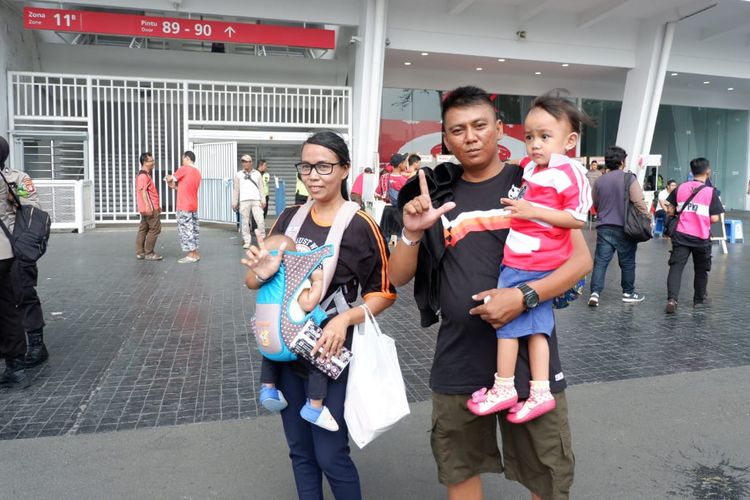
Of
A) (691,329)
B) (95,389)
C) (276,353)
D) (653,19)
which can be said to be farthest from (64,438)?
(653,19)

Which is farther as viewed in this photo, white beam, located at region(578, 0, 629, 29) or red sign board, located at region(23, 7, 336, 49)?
white beam, located at region(578, 0, 629, 29)

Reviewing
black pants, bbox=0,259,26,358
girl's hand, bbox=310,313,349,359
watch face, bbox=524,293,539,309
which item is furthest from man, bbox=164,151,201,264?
watch face, bbox=524,293,539,309

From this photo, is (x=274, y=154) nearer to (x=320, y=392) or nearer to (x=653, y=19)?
(x=653, y=19)

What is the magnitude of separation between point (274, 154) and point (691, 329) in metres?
16.9

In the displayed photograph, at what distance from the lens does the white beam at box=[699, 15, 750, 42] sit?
1881 cm

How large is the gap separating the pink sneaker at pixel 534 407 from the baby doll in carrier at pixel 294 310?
69 cm

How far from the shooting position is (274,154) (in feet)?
69.7

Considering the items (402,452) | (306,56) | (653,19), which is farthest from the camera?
(306,56)

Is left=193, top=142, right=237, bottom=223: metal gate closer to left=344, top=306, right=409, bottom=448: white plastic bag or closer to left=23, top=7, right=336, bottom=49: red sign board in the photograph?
left=23, top=7, right=336, bottom=49: red sign board

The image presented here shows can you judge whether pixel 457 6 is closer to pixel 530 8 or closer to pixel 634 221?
pixel 530 8

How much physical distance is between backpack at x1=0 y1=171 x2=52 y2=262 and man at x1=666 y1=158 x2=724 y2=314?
6.48 metres

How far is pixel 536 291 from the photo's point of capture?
81.8 inches

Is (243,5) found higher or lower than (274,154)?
higher

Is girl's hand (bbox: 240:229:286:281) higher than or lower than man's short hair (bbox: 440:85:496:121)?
lower
